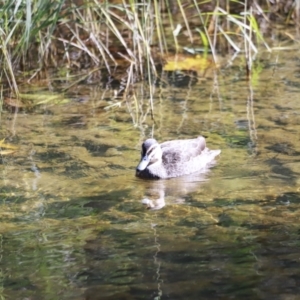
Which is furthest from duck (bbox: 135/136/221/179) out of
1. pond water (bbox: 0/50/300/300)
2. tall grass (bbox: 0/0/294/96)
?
tall grass (bbox: 0/0/294/96)

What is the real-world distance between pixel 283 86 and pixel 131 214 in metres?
3.87

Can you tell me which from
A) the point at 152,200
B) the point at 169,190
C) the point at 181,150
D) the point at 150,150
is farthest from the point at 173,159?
the point at 152,200

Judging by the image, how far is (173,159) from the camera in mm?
6828

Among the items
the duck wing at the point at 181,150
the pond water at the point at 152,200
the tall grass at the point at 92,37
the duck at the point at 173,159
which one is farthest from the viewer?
the tall grass at the point at 92,37

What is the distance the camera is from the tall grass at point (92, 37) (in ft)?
26.8

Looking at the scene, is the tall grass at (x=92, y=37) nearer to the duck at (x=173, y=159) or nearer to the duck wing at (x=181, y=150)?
the duck wing at (x=181, y=150)

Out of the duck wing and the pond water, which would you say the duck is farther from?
the pond water

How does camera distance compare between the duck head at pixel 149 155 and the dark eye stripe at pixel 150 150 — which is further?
the dark eye stripe at pixel 150 150

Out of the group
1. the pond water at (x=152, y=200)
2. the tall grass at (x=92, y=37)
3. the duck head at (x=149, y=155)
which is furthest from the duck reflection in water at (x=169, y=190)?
the tall grass at (x=92, y=37)

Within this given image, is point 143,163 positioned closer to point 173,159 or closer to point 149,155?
point 149,155

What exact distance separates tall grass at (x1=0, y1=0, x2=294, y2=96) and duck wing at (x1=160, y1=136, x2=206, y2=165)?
1367 mm

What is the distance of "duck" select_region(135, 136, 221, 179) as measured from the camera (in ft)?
21.6

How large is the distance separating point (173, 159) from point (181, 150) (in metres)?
0.13

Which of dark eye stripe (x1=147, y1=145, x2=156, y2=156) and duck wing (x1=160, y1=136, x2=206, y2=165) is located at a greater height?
dark eye stripe (x1=147, y1=145, x2=156, y2=156)
